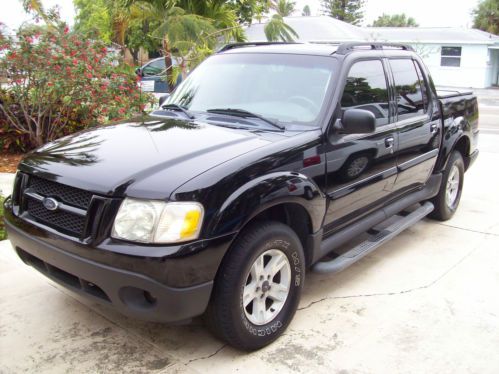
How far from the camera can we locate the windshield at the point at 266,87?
3.76 m

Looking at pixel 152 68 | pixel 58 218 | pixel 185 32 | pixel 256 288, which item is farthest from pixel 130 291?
pixel 152 68

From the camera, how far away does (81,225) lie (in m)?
2.82

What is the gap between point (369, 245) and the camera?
4109mm

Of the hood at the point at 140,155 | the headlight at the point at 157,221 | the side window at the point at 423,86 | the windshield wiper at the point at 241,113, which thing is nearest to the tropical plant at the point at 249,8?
the side window at the point at 423,86

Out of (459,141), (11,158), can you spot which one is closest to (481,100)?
(459,141)

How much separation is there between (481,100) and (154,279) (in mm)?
24208

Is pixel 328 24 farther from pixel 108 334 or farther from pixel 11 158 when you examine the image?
pixel 108 334

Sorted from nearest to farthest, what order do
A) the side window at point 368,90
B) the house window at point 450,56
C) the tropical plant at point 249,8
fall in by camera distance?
the side window at point 368,90, the tropical plant at point 249,8, the house window at point 450,56

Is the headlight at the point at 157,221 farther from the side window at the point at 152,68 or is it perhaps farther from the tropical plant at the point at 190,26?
the side window at the point at 152,68

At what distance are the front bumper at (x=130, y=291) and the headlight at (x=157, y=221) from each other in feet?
0.68

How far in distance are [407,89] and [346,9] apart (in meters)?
52.1

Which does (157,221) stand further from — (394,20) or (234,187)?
(394,20)

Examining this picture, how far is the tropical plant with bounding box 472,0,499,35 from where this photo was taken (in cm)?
4009

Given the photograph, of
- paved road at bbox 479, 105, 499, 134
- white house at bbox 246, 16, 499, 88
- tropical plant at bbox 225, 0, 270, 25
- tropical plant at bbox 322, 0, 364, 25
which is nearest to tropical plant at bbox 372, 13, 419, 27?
tropical plant at bbox 322, 0, 364, 25
